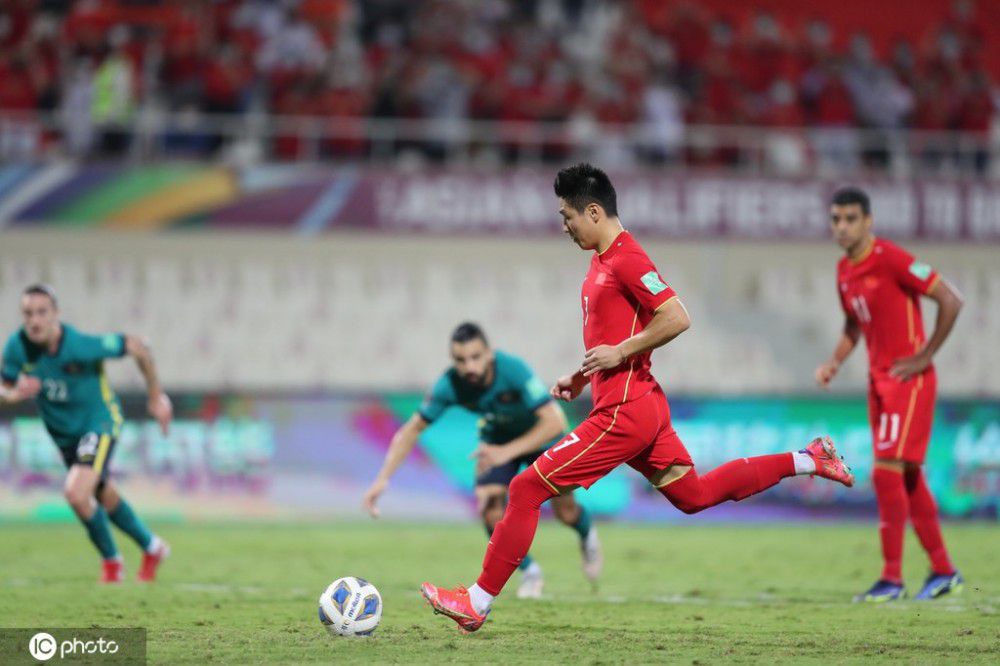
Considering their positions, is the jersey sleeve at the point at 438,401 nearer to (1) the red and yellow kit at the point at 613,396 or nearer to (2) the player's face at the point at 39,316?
Result: (1) the red and yellow kit at the point at 613,396

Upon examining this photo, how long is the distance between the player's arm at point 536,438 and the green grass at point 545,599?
956mm

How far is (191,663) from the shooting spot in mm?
6660

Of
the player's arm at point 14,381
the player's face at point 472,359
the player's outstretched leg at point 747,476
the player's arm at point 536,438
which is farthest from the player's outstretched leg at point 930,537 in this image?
the player's arm at point 14,381

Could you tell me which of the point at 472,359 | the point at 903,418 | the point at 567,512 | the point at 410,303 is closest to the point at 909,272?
the point at 903,418

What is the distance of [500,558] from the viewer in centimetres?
730

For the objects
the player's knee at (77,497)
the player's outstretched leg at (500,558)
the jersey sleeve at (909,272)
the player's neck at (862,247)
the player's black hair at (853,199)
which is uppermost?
the player's black hair at (853,199)

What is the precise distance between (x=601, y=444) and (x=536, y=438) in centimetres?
258

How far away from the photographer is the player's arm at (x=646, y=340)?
23.3 feet

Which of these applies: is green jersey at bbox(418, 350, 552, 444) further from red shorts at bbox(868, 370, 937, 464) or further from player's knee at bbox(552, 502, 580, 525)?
red shorts at bbox(868, 370, 937, 464)

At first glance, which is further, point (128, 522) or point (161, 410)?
point (128, 522)

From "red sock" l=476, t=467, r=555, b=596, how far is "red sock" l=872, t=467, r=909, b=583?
3126 mm

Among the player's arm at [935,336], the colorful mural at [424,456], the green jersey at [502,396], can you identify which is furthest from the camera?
the colorful mural at [424,456]

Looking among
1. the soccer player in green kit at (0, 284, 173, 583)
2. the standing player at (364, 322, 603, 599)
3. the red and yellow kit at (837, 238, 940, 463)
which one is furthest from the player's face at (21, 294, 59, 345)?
the red and yellow kit at (837, 238, 940, 463)

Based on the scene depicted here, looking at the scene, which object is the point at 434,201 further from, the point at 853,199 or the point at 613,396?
the point at 613,396
